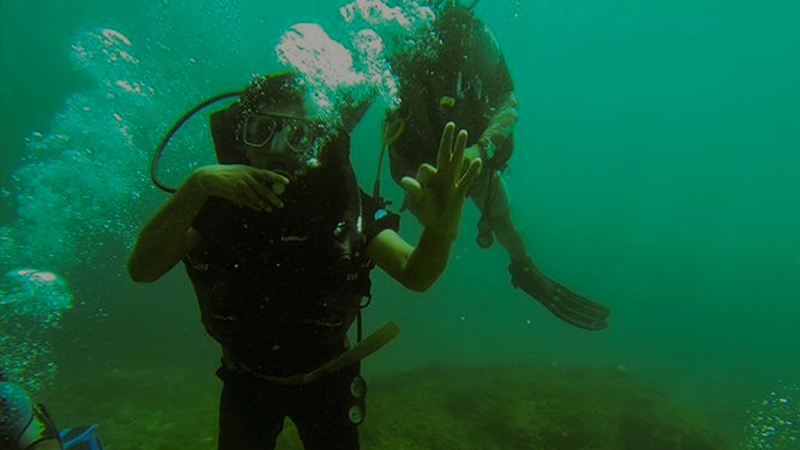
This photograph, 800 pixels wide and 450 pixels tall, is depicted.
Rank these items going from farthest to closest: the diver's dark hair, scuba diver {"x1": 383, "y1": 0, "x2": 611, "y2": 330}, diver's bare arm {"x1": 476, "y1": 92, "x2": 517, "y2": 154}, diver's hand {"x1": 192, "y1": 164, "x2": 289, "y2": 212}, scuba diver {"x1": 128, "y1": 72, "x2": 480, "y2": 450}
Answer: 1. scuba diver {"x1": 383, "y1": 0, "x2": 611, "y2": 330}
2. diver's bare arm {"x1": 476, "y1": 92, "x2": 517, "y2": 154}
3. the diver's dark hair
4. scuba diver {"x1": 128, "y1": 72, "x2": 480, "y2": 450}
5. diver's hand {"x1": 192, "y1": 164, "x2": 289, "y2": 212}

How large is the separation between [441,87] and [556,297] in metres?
3.45

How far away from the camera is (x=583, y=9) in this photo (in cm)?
7594

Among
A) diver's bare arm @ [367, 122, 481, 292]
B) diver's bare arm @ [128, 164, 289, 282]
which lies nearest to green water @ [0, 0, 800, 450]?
diver's bare arm @ [128, 164, 289, 282]

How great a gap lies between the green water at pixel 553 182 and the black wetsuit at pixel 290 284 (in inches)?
380

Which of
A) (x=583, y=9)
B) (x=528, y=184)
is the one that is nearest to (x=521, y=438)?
(x=583, y=9)

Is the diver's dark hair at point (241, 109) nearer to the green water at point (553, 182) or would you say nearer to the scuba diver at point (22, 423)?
the scuba diver at point (22, 423)

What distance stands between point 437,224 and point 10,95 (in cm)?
3875

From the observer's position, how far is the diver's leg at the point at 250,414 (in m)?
2.84

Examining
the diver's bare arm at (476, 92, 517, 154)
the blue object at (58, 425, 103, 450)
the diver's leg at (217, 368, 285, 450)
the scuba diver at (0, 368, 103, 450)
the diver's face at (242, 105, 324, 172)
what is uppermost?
the diver's bare arm at (476, 92, 517, 154)

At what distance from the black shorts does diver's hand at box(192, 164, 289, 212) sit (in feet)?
3.92

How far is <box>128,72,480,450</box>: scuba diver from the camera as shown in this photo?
7.81 ft

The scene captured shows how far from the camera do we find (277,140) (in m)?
2.51

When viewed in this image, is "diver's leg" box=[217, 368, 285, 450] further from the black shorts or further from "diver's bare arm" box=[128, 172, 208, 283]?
"diver's bare arm" box=[128, 172, 208, 283]

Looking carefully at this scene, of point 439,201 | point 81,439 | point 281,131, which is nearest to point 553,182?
point 81,439
